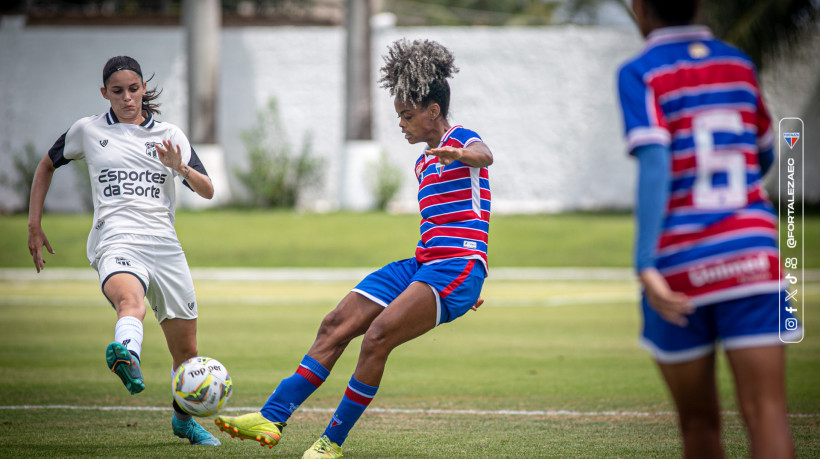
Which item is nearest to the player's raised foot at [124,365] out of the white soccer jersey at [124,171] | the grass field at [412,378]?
the grass field at [412,378]

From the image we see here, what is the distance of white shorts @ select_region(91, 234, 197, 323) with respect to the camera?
6117 mm

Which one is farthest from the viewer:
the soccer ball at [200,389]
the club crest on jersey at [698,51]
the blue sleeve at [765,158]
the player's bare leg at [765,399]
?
the soccer ball at [200,389]

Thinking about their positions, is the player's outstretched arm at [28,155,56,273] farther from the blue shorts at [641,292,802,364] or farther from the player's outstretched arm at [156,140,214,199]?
the blue shorts at [641,292,802,364]

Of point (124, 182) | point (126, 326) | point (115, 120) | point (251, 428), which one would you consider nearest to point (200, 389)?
point (251, 428)

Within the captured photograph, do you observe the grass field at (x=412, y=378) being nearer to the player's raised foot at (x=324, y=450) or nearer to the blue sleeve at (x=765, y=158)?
the player's raised foot at (x=324, y=450)

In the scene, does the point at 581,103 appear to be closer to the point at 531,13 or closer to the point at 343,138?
the point at 343,138

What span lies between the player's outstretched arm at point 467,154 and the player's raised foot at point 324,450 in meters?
1.83

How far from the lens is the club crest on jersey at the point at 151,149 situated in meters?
6.43

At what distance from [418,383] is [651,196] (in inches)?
229

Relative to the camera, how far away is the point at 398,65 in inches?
234

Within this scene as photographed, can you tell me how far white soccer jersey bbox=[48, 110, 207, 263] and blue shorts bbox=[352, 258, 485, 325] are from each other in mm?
1596

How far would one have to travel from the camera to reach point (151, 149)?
21.2 feet

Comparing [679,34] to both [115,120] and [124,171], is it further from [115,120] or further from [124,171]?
[115,120]

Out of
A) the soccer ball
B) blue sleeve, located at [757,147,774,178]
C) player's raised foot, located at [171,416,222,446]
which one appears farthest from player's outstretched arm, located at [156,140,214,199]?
blue sleeve, located at [757,147,774,178]
